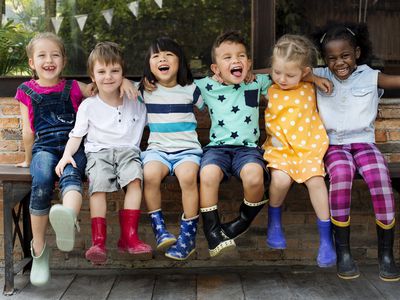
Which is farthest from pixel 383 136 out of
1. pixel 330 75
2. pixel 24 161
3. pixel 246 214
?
pixel 24 161

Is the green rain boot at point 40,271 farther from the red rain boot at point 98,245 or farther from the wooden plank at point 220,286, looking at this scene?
the wooden plank at point 220,286

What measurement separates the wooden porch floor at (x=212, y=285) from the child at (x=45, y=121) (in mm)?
334

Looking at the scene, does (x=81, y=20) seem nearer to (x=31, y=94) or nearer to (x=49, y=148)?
(x=31, y=94)

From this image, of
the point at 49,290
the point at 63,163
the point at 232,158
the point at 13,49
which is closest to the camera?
the point at 63,163

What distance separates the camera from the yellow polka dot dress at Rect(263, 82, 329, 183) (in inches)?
115

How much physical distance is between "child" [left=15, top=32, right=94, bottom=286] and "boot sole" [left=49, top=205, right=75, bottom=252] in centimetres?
29

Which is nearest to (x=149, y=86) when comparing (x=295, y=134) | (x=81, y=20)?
(x=295, y=134)

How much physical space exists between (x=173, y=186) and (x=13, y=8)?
175cm

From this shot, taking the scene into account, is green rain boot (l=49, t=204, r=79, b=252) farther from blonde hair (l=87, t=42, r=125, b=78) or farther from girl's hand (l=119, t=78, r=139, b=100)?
blonde hair (l=87, t=42, r=125, b=78)

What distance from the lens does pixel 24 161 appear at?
11.0 feet

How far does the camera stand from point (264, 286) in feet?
10.4

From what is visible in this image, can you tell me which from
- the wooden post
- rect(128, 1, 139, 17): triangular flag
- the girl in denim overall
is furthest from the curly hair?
rect(128, 1, 139, 17): triangular flag

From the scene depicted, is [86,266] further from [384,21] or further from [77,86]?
[384,21]

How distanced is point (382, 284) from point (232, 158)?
47.0 inches
